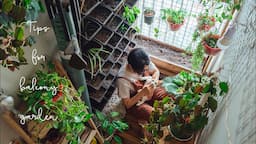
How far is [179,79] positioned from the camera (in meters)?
1.78

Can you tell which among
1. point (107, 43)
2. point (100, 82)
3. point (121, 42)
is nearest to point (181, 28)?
point (121, 42)

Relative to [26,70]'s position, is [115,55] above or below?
below

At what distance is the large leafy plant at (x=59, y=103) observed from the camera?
1310 millimetres

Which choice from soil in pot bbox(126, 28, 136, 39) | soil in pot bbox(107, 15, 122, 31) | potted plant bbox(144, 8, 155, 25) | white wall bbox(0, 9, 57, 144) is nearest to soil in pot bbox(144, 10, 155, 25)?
potted plant bbox(144, 8, 155, 25)

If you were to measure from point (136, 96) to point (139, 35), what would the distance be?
3.49ft

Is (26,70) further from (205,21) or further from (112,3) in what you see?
(205,21)

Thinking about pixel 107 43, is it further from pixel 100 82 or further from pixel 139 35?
pixel 139 35

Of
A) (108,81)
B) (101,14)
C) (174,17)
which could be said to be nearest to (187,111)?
(108,81)

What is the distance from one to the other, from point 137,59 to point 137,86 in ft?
0.85

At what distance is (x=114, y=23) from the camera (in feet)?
7.00

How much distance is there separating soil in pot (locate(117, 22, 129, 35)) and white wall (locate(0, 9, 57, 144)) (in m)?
0.81

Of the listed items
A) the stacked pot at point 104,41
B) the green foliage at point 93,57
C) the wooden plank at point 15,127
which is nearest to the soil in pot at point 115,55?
the stacked pot at point 104,41

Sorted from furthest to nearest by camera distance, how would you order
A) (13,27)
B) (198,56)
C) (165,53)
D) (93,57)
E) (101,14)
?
(165,53) → (198,56) → (101,14) → (93,57) → (13,27)

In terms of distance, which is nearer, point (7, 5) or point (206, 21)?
point (7, 5)
